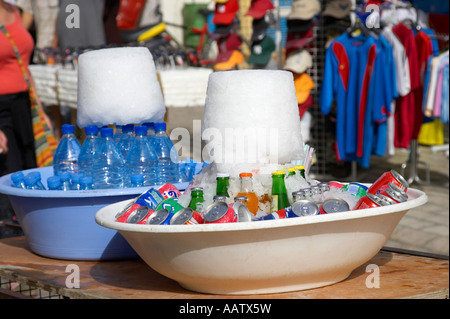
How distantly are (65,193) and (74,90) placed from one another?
3.13 m

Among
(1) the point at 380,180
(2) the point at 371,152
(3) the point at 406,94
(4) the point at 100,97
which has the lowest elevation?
(2) the point at 371,152

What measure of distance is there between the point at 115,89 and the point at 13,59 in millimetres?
1581

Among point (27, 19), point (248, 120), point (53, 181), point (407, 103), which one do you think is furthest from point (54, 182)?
point (407, 103)

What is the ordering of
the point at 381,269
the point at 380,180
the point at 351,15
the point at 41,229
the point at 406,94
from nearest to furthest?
1. the point at 380,180
2. the point at 381,269
3. the point at 41,229
4. the point at 406,94
5. the point at 351,15

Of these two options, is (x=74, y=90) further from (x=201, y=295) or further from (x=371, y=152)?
(x=201, y=295)

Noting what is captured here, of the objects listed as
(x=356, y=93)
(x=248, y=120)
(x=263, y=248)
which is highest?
(x=248, y=120)

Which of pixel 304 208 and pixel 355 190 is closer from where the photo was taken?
pixel 304 208

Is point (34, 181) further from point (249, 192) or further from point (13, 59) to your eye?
point (13, 59)

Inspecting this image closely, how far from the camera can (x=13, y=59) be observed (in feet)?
12.2

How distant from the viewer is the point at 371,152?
6.29m

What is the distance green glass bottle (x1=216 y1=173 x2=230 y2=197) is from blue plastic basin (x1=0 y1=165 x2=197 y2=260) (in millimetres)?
312

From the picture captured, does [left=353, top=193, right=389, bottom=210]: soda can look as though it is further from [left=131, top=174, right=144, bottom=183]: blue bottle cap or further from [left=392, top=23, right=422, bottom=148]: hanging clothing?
[left=392, top=23, right=422, bottom=148]: hanging clothing

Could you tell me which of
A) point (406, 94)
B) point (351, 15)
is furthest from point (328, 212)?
point (351, 15)

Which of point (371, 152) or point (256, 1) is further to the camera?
point (256, 1)
